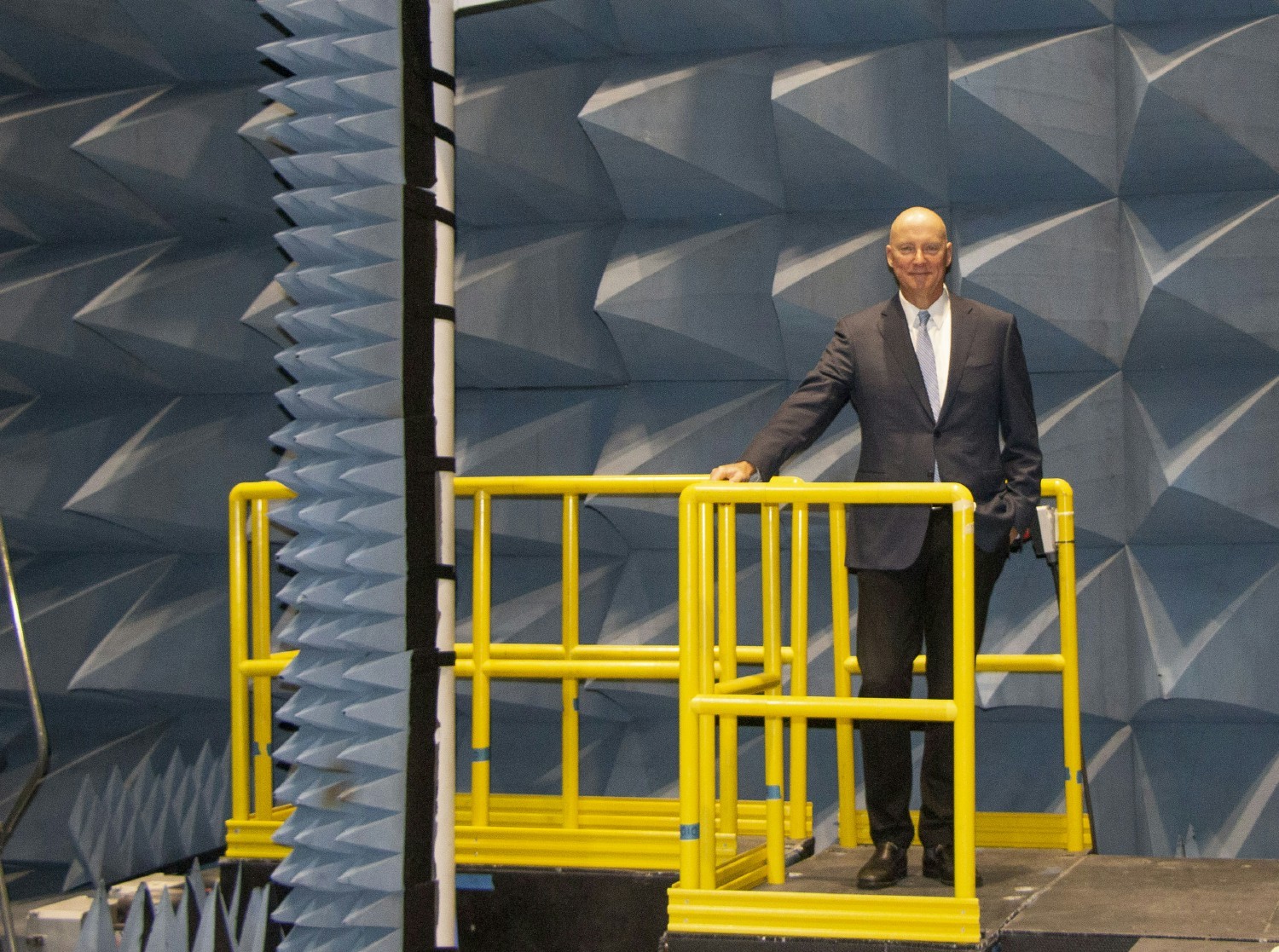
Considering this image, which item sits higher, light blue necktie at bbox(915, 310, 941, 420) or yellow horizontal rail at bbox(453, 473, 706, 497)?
light blue necktie at bbox(915, 310, 941, 420)

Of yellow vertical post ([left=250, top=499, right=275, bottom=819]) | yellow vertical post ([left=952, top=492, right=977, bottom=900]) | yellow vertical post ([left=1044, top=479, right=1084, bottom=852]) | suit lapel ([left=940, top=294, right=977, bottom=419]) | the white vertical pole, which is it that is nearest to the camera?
yellow vertical post ([left=952, top=492, right=977, bottom=900])

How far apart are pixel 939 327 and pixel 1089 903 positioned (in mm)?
1203

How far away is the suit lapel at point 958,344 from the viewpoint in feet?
10.4

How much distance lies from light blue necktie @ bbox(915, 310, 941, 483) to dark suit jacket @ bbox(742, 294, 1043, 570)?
23 mm

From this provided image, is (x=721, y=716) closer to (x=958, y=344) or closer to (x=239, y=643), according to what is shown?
(x=958, y=344)

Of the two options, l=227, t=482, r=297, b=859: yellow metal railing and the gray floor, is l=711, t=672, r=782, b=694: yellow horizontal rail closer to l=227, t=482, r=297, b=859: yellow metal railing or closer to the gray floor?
the gray floor

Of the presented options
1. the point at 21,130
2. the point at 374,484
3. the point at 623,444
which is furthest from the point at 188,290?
the point at 374,484

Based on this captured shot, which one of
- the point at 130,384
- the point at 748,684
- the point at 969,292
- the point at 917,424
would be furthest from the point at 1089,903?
the point at 130,384

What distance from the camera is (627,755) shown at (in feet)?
16.3

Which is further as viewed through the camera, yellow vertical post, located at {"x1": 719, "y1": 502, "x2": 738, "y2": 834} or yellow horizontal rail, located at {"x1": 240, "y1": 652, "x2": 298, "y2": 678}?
yellow horizontal rail, located at {"x1": 240, "y1": 652, "x2": 298, "y2": 678}

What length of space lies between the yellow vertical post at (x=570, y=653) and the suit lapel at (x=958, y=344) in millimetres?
1110

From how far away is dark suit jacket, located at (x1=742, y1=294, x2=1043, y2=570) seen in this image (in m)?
3.15

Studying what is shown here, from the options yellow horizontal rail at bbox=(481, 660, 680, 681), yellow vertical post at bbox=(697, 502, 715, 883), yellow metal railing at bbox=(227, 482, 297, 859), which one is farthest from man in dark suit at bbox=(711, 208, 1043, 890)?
yellow metal railing at bbox=(227, 482, 297, 859)

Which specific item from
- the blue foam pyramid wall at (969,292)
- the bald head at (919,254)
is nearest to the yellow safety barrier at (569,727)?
the bald head at (919,254)
